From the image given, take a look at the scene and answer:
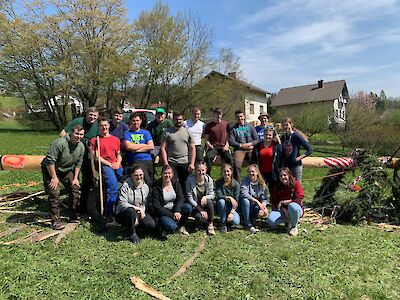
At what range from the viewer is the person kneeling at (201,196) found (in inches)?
217

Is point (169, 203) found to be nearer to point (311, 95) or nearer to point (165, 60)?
point (165, 60)

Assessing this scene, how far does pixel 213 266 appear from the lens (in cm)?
439

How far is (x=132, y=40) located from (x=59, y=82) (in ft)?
20.8

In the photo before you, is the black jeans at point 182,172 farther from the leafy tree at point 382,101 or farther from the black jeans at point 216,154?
the leafy tree at point 382,101

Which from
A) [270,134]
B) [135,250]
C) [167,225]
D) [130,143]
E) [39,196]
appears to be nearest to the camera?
[135,250]

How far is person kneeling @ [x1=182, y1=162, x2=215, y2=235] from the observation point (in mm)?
5504

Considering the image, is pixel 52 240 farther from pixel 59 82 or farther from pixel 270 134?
pixel 59 82

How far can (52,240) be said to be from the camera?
5059mm

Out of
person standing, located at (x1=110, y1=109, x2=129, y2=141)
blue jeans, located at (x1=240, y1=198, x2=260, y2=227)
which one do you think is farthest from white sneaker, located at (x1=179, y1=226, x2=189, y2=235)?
person standing, located at (x1=110, y1=109, x2=129, y2=141)

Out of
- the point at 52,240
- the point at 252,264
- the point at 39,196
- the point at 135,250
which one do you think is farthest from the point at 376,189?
the point at 39,196

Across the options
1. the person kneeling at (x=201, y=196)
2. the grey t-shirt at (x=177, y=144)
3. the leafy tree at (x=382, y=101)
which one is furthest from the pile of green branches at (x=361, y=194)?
the leafy tree at (x=382, y=101)

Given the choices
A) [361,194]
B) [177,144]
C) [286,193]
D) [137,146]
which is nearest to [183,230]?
[177,144]

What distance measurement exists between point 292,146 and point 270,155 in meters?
0.43

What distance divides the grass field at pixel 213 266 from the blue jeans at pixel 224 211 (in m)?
0.19
